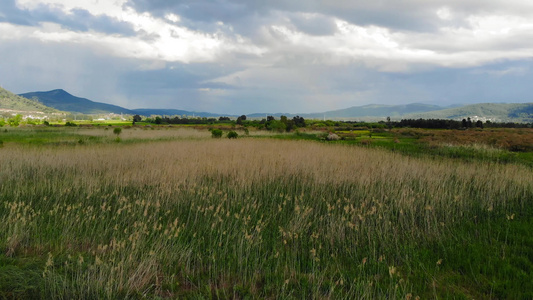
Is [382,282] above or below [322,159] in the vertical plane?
below

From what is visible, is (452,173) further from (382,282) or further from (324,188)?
(382,282)

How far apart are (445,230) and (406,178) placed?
4.36 m

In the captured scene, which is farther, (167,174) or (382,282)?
(167,174)

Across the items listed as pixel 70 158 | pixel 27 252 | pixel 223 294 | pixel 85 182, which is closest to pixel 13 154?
pixel 70 158

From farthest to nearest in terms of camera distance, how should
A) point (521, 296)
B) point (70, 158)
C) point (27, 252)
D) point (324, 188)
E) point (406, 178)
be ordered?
point (70, 158)
point (406, 178)
point (324, 188)
point (27, 252)
point (521, 296)

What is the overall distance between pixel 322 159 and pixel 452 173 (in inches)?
222

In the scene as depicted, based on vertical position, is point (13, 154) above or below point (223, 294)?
above

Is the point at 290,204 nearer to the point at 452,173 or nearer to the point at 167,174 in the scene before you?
the point at 167,174

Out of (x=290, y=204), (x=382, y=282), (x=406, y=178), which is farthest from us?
(x=406, y=178)

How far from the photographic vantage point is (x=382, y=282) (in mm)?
4703

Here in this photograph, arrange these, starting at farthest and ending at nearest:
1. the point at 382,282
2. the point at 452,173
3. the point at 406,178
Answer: the point at 452,173 < the point at 406,178 < the point at 382,282

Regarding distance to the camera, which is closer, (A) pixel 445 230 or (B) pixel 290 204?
(A) pixel 445 230

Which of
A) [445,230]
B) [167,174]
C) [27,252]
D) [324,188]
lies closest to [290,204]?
[324,188]

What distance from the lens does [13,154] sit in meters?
15.4
